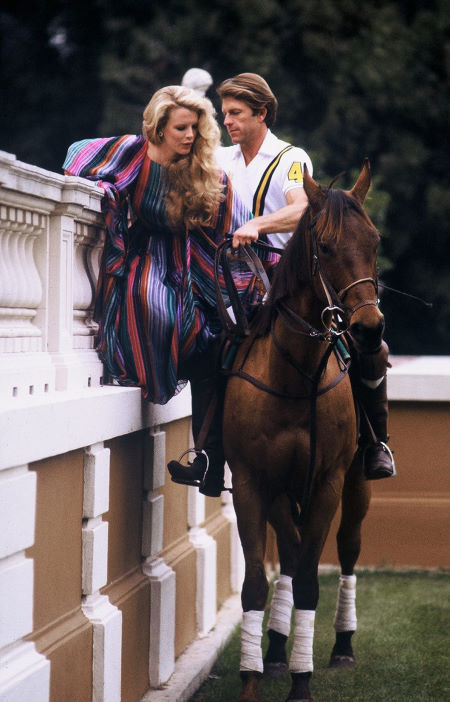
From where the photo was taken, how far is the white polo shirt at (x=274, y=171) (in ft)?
18.9

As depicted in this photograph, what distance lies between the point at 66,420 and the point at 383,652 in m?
3.27

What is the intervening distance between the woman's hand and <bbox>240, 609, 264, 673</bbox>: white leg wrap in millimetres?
1744

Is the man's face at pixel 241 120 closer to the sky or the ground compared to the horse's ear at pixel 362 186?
closer to the sky

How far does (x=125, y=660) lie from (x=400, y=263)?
17.6m

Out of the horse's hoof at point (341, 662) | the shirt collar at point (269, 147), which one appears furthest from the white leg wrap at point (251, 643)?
the shirt collar at point (269, 147)

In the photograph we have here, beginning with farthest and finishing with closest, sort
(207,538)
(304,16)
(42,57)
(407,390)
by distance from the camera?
(42,57) < (304,16) < (407,390) < (207,538)

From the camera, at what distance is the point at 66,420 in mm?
4203

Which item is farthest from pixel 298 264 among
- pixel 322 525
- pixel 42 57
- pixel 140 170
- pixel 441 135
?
pixel 42 57

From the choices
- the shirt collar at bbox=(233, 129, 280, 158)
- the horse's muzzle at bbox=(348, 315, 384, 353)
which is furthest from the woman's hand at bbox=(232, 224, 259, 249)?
the horse's muzzle at bbox=(348, 315, 384, 353)

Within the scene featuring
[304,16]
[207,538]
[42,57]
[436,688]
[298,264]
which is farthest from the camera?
[42,57]

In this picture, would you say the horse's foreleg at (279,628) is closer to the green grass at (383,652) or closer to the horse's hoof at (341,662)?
the green grass at (383,652)

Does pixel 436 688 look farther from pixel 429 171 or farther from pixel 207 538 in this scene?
pixel 429 171

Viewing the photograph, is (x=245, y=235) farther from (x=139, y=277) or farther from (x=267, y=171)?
(x=267, y=171)

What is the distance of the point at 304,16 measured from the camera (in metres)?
21.4
